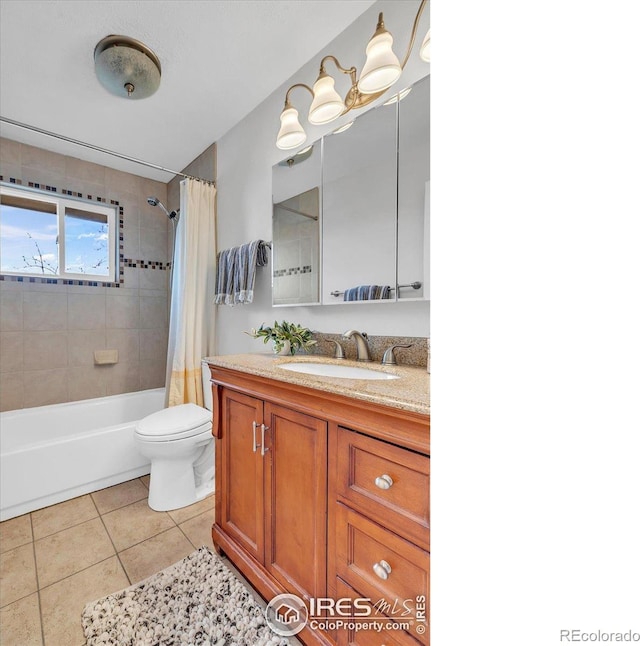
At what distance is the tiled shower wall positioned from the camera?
2.49 meters

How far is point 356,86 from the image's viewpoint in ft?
4.88

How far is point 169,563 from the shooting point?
57.5 inches

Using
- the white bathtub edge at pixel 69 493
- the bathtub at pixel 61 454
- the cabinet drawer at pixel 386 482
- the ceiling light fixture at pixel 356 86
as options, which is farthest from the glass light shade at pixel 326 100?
the white bathtub edge at pixel 69 493

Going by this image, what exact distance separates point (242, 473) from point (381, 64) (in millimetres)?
1772

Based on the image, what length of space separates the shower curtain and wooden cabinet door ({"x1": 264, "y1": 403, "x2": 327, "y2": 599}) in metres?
1.50

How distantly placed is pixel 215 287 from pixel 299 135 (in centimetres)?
127

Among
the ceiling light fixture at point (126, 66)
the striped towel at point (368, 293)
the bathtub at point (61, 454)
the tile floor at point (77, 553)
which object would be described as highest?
the ceiling light fixture at point (126, 66)

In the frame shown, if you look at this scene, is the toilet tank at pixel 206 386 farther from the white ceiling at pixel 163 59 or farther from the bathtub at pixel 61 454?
the white ceiling at pixel 163 59

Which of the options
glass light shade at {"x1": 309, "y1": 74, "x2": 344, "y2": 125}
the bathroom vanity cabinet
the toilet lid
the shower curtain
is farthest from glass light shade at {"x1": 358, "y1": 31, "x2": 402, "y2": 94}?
the toilet lid

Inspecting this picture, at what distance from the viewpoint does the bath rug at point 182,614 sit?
1104 millimetres

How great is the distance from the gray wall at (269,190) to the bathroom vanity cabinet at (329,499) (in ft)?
1.98

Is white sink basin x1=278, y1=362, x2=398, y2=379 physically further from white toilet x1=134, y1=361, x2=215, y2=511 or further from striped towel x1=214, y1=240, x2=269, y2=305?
white toilet x1=134, y1=361, x2=215, y2=511

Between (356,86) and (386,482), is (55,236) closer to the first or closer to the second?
(356,86)
